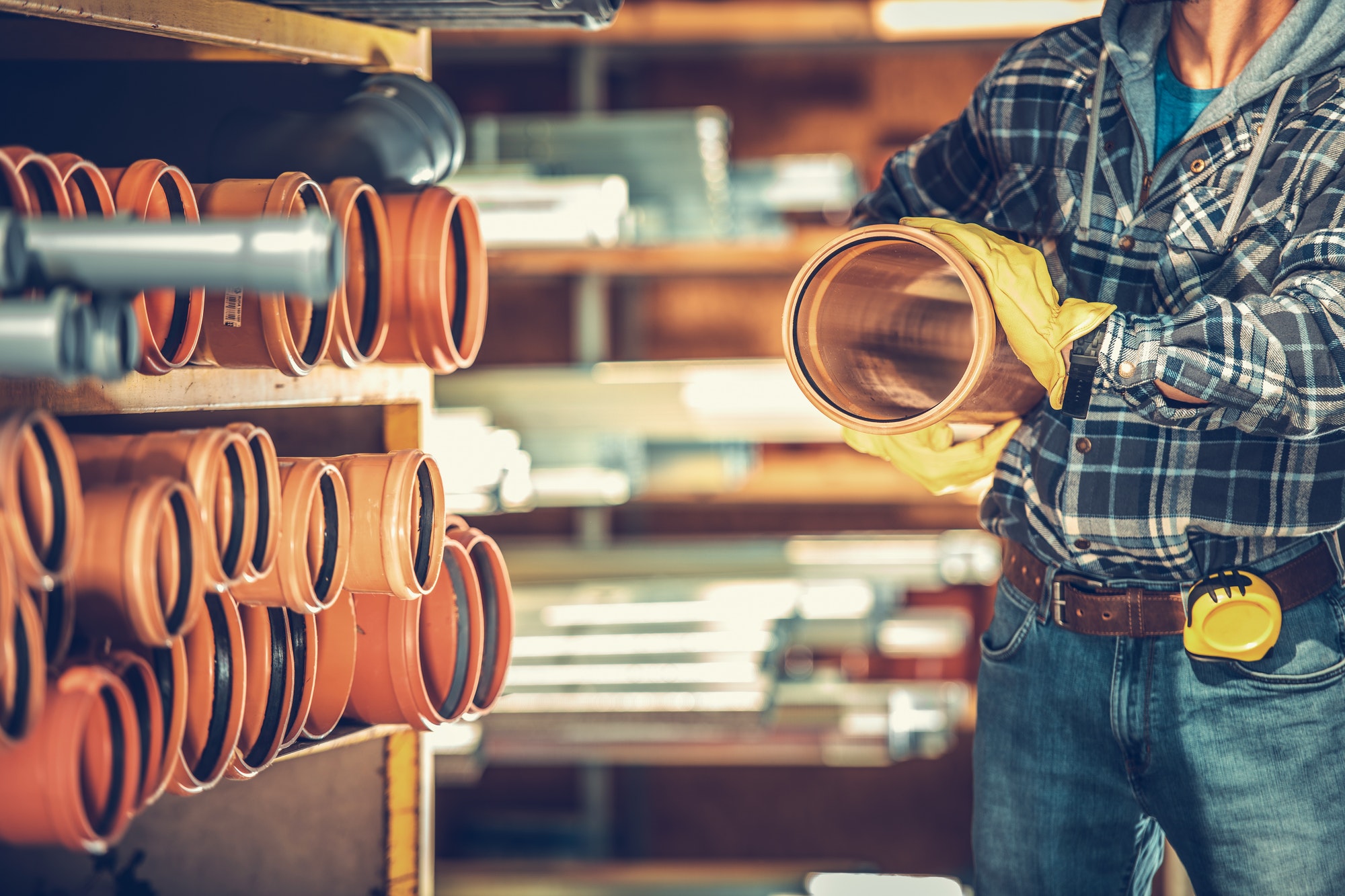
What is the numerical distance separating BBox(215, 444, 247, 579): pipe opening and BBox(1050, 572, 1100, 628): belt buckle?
84 cm

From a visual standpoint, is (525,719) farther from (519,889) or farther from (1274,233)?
(1274,233)

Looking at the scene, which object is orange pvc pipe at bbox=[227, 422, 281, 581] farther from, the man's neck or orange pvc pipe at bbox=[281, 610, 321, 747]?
the man's neck

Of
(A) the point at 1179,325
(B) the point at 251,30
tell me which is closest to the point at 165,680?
(B) the point at 251,30

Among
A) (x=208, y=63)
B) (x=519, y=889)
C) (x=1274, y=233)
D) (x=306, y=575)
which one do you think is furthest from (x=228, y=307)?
(x=519, y=889)

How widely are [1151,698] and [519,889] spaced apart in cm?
169

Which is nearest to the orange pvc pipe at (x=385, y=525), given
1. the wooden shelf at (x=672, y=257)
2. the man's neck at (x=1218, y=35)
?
the man's neck at (x=1218, y=35)

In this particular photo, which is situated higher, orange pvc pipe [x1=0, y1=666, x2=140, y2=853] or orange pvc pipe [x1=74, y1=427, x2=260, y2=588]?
orange pvc pipe [x1=74, y1=427, x2=260, y2=588]

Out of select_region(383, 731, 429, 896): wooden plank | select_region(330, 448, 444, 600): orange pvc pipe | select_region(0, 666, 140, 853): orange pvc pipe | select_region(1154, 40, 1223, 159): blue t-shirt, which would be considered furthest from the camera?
select_region(383, 731, 429, 896): wooden plank

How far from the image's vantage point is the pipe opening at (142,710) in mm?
964

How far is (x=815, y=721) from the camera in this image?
238cm

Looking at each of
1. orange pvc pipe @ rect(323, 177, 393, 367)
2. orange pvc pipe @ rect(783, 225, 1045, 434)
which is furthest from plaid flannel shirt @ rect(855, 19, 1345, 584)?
orange pvc pipe @ rect(323, 177, 393, 367)

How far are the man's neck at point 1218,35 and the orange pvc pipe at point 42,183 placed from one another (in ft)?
3.61

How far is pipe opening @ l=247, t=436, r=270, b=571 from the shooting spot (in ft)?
3.52

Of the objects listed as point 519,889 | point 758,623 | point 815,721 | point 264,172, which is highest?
point 264,172
